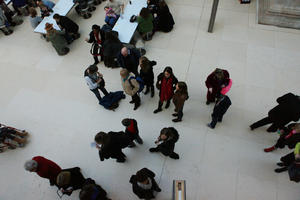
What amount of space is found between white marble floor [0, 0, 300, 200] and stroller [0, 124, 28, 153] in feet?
0.59

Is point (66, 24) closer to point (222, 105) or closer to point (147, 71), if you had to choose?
point (147, 71)

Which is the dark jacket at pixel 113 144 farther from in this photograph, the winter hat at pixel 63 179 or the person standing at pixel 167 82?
the person standing at pixel 167 82

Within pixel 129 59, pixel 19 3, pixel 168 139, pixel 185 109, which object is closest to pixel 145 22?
pixel 129 59

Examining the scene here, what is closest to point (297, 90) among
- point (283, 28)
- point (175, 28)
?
point (283, 28)

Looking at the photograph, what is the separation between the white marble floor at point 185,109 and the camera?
4.00m

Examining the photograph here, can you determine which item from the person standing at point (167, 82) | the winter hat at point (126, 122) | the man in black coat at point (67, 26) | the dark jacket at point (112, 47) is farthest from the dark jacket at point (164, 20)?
the winter hat at point (126, 122)

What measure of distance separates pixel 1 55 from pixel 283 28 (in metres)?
8.96

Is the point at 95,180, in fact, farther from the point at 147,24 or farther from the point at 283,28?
the point at 283,28

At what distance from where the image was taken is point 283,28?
625cm

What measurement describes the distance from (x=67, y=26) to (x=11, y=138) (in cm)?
355

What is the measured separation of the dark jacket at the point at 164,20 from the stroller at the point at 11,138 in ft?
15.5

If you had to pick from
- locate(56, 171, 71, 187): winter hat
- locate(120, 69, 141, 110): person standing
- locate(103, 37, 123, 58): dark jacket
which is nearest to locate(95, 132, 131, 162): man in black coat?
locate(56, 171, 71, 187): winter hat

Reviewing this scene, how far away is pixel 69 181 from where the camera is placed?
3273 mm

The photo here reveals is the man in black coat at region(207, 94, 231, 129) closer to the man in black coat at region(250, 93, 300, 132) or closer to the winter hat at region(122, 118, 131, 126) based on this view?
the man in black coat at region(250, 93, 300, 132)
